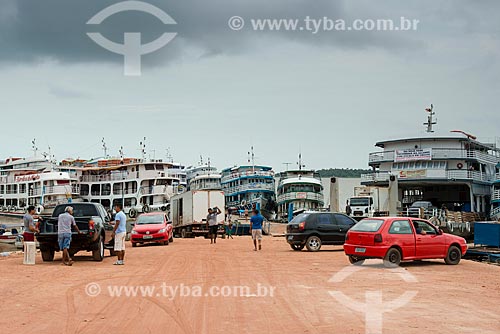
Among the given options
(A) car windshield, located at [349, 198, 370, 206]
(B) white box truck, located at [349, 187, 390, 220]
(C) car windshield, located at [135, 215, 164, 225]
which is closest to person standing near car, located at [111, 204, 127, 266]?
(C) car windshield, located at [135, 215, 164, 225]

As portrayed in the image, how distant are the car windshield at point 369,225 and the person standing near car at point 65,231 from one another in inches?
307

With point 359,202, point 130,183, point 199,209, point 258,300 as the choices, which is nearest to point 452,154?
point 359,202

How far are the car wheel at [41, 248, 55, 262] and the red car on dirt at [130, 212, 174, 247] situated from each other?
912 cm

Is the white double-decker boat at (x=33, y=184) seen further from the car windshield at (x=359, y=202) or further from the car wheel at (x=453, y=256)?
the car wheel at (x=453, y=256)

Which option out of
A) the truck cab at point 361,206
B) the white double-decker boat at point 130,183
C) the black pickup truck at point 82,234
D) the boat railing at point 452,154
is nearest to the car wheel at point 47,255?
the black pickup truck at point 82,234

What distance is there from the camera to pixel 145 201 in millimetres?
67062

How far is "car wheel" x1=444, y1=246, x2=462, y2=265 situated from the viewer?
17.6 m

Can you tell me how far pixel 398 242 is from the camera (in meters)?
16.5

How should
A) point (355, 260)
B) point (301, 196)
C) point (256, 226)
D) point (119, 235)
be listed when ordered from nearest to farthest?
point (355, 260) → point (119, 235) → point (256, 226) → point (301, 196)

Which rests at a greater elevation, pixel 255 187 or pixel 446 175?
pixel 255 187

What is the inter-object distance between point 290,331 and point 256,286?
433cm

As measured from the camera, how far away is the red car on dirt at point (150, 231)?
92.0ft

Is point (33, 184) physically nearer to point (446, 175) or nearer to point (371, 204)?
point (371, 204)

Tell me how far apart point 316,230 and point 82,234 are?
9091mm
